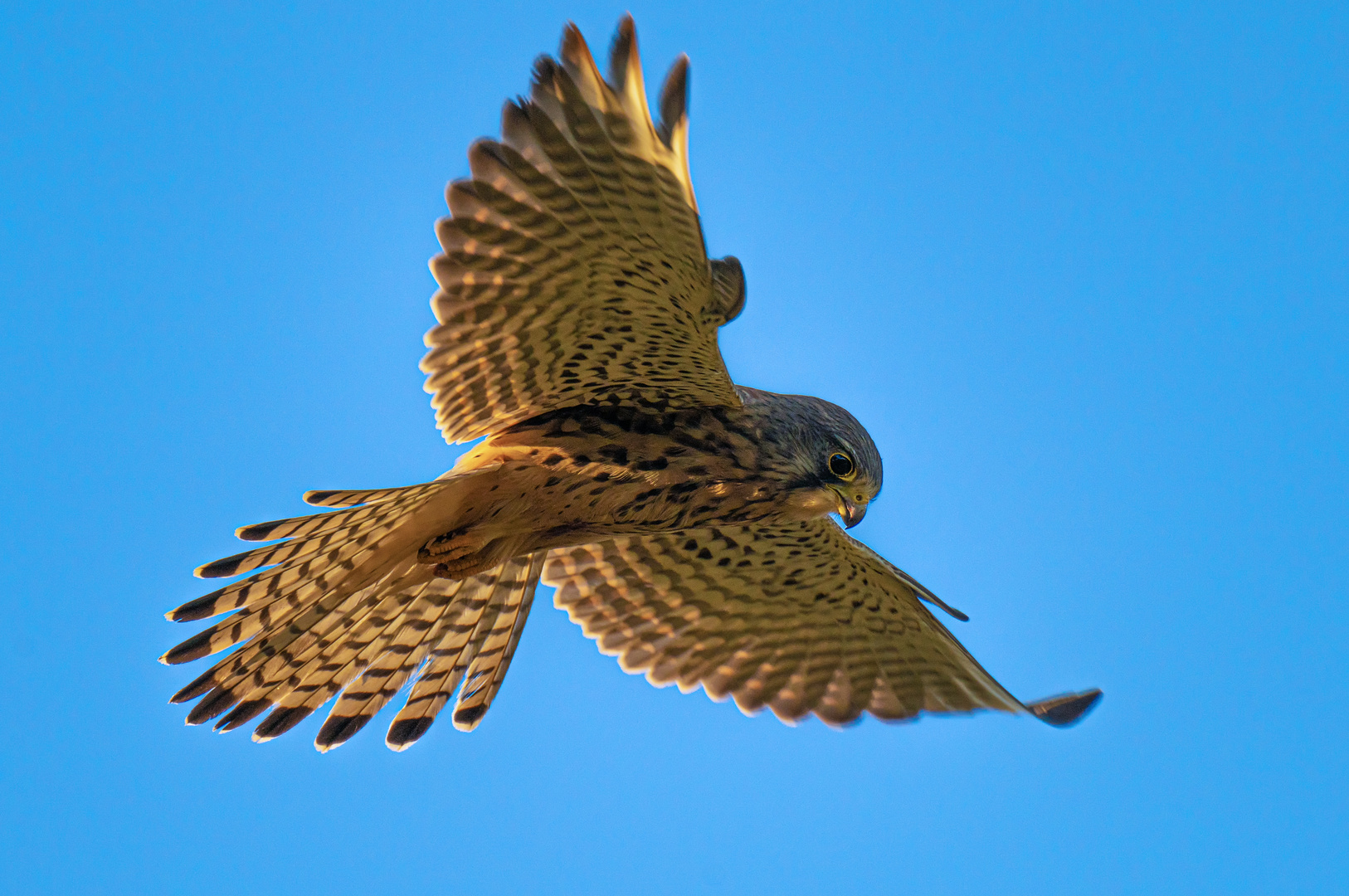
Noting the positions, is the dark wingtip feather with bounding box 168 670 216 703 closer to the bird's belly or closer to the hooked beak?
the bird's belly

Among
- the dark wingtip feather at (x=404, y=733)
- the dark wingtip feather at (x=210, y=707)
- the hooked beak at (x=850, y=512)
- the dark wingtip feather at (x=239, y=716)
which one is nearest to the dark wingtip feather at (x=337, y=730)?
the dark wingtip feather at (x=404, y=733)

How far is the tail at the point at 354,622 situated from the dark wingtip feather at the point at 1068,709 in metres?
2.32

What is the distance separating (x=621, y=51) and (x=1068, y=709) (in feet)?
10.8

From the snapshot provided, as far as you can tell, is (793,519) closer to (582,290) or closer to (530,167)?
(582,290)

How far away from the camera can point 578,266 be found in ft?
13.3

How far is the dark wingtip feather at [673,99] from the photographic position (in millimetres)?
3525

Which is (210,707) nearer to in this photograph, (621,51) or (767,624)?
(767,624)

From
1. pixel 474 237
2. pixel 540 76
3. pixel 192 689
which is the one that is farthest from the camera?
pixel 192 689

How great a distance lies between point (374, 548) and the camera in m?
4.58

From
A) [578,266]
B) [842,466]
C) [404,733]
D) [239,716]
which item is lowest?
[239,716]

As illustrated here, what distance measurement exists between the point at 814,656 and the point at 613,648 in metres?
1.02

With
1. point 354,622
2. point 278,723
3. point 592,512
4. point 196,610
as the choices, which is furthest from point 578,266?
point 278,723

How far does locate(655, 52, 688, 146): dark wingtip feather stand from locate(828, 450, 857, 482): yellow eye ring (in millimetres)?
1781

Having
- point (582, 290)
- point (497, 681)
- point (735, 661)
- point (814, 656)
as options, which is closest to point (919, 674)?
point (814, 656)
